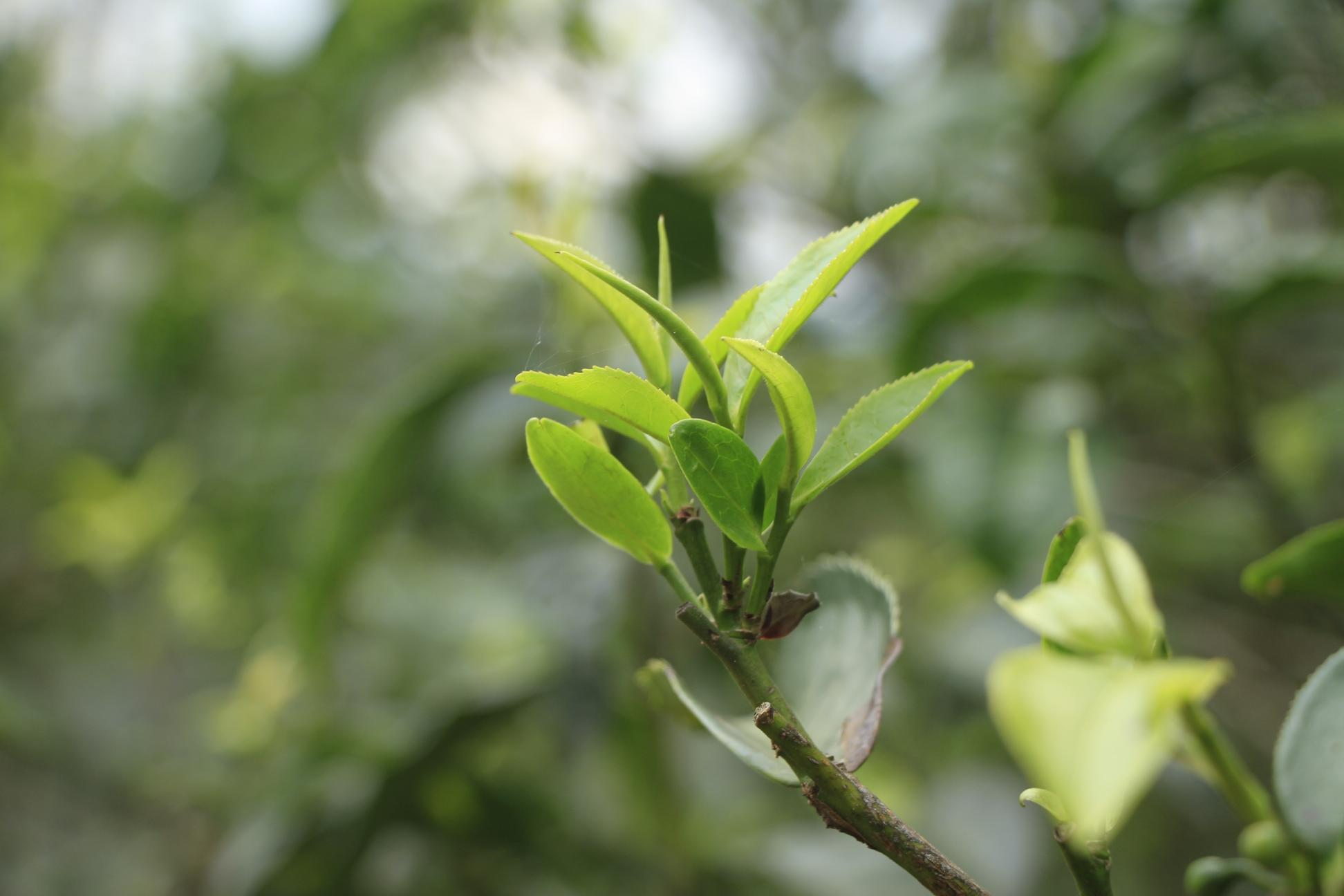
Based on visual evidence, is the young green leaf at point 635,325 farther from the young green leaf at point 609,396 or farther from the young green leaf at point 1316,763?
the young green leaf at point 1316,763

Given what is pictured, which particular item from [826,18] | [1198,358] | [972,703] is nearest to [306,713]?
[972,703]

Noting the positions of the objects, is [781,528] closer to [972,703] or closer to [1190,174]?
[1190,174]

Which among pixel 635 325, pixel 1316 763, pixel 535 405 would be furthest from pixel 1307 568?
pixel 535 405

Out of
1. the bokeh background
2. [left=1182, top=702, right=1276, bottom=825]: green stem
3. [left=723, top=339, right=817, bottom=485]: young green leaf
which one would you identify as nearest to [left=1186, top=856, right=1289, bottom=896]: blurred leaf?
[left=1182, top=702, right=1276, bottom=825]: green stem

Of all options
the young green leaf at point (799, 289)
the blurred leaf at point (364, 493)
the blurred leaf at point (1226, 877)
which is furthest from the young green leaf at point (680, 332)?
the blurred leaf at point (364, 493)

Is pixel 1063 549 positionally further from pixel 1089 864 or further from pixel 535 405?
pixel 535 405

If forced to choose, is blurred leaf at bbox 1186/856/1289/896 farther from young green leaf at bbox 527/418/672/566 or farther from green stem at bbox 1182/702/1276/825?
young green leaf at bbox 527/418/672/566
